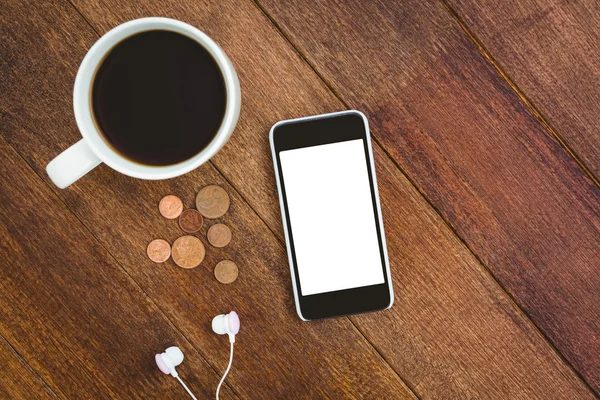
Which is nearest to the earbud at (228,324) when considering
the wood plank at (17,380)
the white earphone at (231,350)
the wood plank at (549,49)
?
the white earphone at (231,350)

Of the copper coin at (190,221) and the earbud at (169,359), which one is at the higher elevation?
the copper coin at (190,221)

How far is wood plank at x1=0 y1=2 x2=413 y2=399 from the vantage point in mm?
562

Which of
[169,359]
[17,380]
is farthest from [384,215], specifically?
[17,380]

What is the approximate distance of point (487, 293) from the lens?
0.59 meters

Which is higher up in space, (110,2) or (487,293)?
(110,2)

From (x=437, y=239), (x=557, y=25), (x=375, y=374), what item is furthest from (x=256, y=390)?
(x=557, y=25)

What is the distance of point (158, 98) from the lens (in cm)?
49

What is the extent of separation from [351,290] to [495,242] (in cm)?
19

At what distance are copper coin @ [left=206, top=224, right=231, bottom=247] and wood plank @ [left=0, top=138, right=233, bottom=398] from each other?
11 cm

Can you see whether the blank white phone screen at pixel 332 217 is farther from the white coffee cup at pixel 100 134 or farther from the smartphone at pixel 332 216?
the white coffee cup at pixel 100 134

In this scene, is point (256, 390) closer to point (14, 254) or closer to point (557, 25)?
point (14, 254)

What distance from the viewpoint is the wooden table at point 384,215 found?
566 millimetres

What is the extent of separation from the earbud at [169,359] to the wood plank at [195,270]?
24 millimetres

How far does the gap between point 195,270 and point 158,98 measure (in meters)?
0.21
